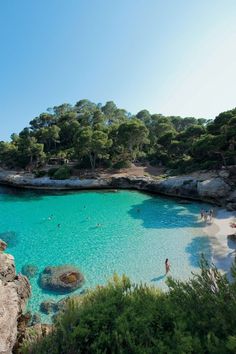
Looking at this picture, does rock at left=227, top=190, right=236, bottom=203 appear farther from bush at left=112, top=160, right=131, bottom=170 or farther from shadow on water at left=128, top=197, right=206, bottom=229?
bush at left=112, top=160, right=131, bottom=170

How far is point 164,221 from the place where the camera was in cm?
2247

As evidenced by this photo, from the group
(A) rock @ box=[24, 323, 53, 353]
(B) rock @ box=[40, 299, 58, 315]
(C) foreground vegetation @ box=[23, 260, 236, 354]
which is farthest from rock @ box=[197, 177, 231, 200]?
(A) rock @ box=[24, 323, 53, 353]

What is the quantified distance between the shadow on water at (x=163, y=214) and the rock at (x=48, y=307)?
1121 centimetres

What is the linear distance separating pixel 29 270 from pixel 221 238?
506 inches

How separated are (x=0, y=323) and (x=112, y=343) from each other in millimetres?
3400

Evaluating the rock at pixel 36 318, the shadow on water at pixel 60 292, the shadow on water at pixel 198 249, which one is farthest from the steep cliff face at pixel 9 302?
the shadow on water at pixel 198 249

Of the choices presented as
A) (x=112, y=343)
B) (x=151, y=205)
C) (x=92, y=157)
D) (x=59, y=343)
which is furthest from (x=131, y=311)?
(x=92, y=157)

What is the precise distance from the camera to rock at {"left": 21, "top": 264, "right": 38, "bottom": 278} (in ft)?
48.2

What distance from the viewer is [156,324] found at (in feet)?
20.0

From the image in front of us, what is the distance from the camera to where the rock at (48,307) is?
11.6 metres

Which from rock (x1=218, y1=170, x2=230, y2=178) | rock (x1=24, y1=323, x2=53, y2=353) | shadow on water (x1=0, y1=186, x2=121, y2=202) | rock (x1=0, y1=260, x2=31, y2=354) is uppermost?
rock (x1=218, y1=170, x2=230, y2=178)

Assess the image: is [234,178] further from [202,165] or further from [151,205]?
[151,205]

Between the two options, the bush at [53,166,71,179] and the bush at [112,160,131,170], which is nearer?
the bush at [53,166,71,179]

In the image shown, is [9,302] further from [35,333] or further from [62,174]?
[62,174]
